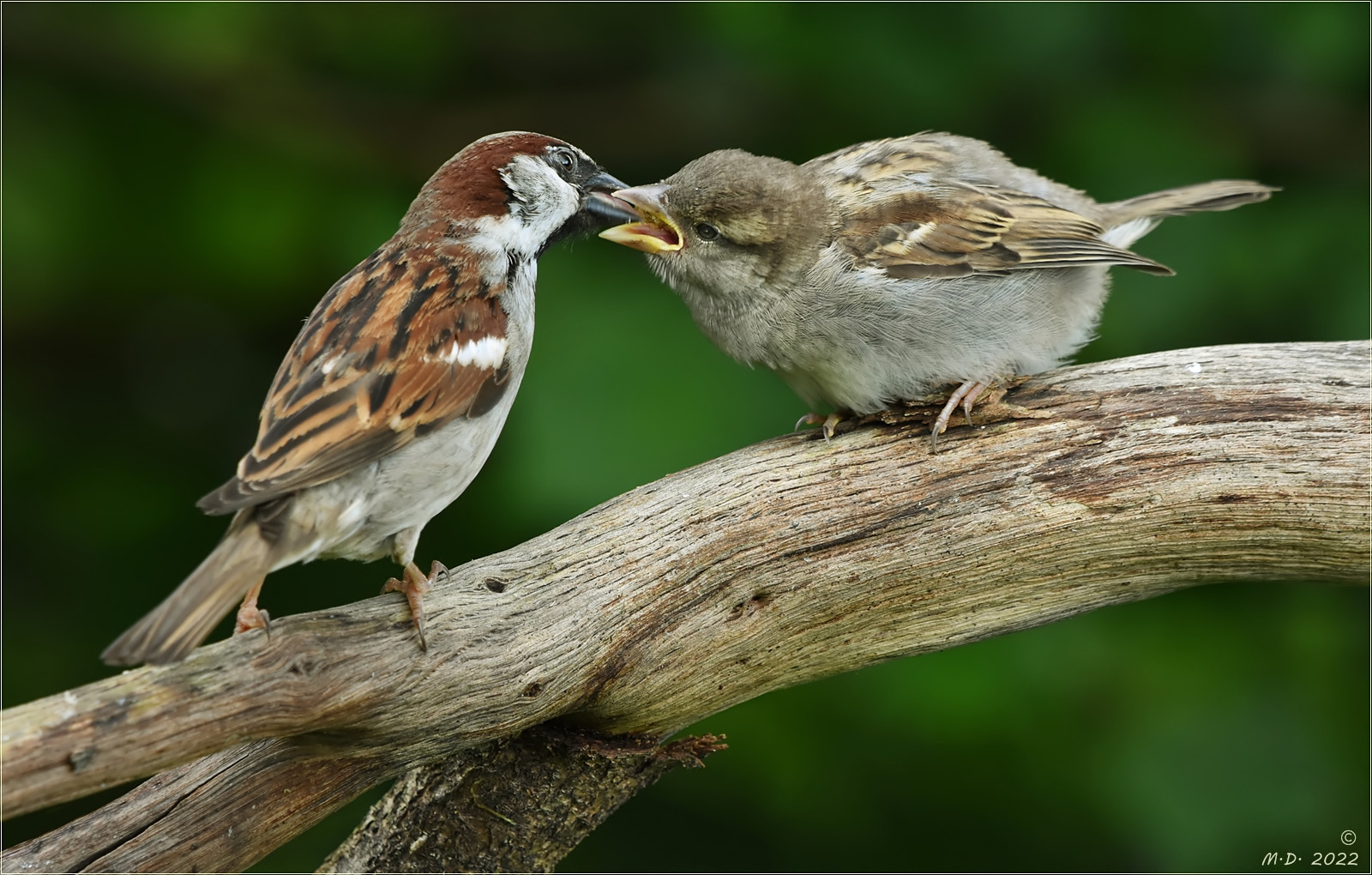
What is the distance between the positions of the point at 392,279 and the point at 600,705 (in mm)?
1251

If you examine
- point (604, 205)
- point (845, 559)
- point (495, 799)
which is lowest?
point (495, 799)

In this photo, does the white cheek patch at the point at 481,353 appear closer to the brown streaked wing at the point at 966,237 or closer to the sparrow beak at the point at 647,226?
the sparrow beak at the point at 647,226

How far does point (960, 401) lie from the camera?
3525mm

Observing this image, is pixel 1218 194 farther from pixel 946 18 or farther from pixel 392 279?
pixel 392 279

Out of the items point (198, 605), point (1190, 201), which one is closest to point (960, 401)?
point (1190, 201)

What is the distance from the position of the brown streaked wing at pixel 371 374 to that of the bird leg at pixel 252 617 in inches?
11.2

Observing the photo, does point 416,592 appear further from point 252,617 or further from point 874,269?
point 874,269

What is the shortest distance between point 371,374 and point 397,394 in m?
0.08

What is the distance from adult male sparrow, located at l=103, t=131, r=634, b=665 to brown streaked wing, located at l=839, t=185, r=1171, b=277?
94cm

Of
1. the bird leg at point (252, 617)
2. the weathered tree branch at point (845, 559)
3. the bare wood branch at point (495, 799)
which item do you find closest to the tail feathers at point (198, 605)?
the bird leg at point (252, 617)

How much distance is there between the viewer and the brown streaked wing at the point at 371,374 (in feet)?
9.02

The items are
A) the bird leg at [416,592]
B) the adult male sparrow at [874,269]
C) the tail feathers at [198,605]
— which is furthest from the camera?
the adult male sparrow at [874,269]

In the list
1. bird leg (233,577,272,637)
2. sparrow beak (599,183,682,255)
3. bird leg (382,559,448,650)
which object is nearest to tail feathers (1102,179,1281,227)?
sparrow beak (599,183,682,255)

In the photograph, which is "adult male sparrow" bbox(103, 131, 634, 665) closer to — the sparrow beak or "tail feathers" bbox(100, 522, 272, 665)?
"tail feathers" bbox(100, 522, 272, 665)
